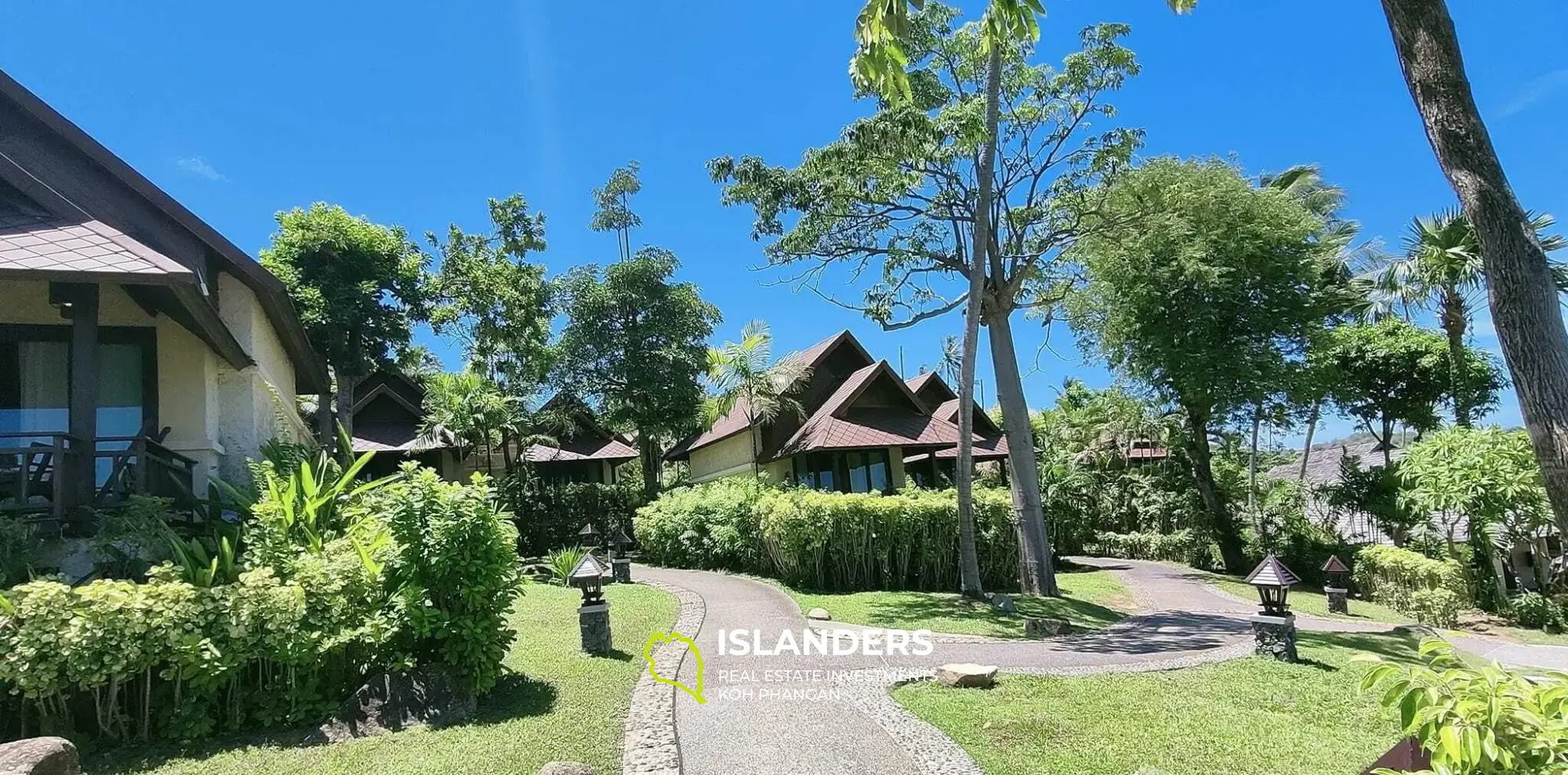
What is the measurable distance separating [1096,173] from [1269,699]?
439 inches

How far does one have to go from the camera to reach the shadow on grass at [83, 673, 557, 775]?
19.0 feet

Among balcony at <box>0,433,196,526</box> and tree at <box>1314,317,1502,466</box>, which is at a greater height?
tree at <box>1314,317,1502,466</box>

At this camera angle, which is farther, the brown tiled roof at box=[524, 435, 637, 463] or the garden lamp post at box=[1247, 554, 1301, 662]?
the brown tiled roof at box=[524, 435, 637, 463]

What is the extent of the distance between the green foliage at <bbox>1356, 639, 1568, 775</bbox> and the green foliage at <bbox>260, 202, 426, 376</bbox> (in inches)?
808

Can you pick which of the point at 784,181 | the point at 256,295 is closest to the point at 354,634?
the point at 256,295

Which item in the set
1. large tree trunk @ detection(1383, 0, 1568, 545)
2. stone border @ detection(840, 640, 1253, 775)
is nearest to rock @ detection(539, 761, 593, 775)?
stone border @ detection(840, 640, 1253, 775)

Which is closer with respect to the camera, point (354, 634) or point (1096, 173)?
point (354, 634)

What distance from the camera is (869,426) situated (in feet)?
78.7

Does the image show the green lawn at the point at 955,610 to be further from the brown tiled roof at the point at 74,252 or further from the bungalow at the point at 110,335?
the brown tiled roof at the point at 74,252

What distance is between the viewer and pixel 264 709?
21.4ft

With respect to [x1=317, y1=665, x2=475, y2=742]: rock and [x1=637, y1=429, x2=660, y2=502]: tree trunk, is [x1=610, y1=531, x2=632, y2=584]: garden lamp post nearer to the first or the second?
[x1=637, y1=429, x2=660, y2=502]: tree trunk

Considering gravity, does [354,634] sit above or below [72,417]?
below

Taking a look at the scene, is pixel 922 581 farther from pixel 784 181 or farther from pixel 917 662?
pixel 784 181

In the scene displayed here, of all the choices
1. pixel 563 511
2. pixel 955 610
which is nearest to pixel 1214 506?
pixel 955 610
